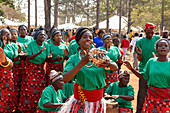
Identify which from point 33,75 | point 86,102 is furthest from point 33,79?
point 86,102

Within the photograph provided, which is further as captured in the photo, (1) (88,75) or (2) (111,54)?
(2) (111,54)

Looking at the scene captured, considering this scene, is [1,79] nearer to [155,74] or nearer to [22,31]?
[22,31]

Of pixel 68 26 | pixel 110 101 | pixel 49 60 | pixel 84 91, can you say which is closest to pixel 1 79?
pixel 49 60

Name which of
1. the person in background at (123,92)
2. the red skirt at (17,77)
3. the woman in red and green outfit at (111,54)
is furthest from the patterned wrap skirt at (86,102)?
the red skirt at (17,77)

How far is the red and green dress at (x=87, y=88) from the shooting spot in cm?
261

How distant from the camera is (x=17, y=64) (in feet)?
17.9

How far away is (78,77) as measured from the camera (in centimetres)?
267

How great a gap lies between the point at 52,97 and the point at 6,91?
144 centimetres

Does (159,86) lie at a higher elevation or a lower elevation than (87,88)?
lower

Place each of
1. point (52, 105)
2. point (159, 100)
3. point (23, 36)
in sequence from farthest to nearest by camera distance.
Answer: point (23, 36), point (52, 105), point (159, 100)

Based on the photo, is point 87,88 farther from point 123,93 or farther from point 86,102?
point 123,93

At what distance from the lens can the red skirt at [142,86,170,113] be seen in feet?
11.6

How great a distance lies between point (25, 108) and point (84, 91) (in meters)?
3.18

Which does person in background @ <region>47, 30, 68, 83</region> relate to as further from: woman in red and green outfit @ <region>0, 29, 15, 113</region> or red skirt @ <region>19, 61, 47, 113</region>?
woman in red and green outfit @ <region>0, 29, 15, 113</region>
